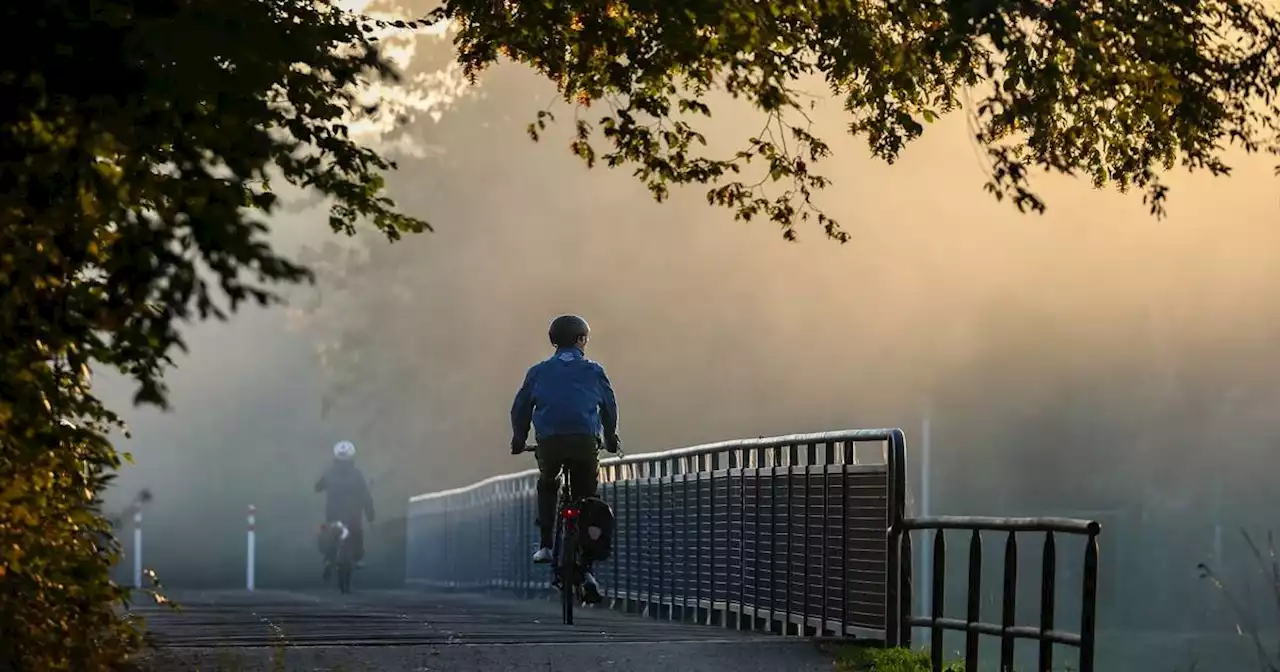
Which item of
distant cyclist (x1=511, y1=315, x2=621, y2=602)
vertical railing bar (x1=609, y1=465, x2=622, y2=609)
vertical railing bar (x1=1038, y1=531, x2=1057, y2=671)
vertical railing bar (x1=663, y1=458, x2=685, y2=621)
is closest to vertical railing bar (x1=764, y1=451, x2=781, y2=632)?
distant cyclist (x1=511, y1=315, x2=621, y2=602)

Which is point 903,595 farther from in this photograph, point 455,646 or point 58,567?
point 58,567

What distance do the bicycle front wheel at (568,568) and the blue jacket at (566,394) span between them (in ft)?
2.74

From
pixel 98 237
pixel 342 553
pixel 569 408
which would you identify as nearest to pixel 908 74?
pixel 569 408

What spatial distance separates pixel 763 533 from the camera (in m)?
16.7

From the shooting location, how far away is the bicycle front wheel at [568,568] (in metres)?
16.8

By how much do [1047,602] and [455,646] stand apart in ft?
11.8

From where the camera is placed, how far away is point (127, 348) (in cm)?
852

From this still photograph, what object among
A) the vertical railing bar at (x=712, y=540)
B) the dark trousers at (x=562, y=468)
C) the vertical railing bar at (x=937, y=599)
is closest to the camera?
the vertical railing bar at (x=937, y=599)

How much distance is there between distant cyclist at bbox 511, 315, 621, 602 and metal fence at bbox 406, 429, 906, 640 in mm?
1120

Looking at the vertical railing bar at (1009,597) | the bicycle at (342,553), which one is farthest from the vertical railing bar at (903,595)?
the bicycle at (342,553)

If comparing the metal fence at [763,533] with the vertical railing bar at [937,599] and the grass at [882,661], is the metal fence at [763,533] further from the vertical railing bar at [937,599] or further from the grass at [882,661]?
the vertical railing bar at [937,599]

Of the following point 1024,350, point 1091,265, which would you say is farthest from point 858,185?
point 1091,265

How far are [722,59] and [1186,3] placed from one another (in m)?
2.46

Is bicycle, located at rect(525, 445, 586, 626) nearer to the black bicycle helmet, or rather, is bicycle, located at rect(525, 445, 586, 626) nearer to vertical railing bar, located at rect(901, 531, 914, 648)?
the black bicycle helmet
